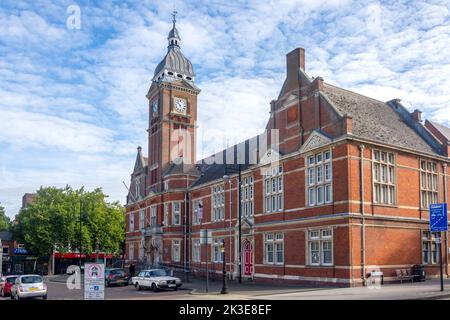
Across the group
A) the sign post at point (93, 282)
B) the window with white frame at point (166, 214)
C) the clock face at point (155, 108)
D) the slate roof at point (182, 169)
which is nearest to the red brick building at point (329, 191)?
the slate roof at point (182, 169)

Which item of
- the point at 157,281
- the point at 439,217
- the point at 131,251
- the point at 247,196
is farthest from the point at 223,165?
the point at 439,217

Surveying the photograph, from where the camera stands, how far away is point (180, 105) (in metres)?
55.6

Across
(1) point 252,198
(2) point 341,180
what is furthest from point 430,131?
(1) point 252,198

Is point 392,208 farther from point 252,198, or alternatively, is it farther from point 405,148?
point 252,198

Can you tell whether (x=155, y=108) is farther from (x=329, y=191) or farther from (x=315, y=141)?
(x=329, y=191)

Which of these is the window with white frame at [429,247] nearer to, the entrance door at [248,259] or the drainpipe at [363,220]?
the drainpipe at [363,220]

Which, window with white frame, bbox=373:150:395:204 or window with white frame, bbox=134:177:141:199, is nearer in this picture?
window with white frame, bbox=373:150:395:204

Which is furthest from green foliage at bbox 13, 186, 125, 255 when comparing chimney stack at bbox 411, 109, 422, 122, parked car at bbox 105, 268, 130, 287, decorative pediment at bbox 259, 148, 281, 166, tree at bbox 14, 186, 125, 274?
chimney stack at bbox 411, 109, 422, 122

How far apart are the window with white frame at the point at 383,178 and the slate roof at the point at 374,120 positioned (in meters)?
1.03

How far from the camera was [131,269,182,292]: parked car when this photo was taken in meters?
31.7

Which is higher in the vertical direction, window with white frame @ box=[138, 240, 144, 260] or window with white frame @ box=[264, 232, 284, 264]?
window with white frame @ box=[264, 232, 284, 264]

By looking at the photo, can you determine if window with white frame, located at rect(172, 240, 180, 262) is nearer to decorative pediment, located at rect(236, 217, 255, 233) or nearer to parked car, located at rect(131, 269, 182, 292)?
decorative pediment, located at rect(236, 217, 255, 233)

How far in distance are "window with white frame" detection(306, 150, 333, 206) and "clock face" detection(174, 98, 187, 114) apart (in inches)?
1016

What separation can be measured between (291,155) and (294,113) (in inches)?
123
